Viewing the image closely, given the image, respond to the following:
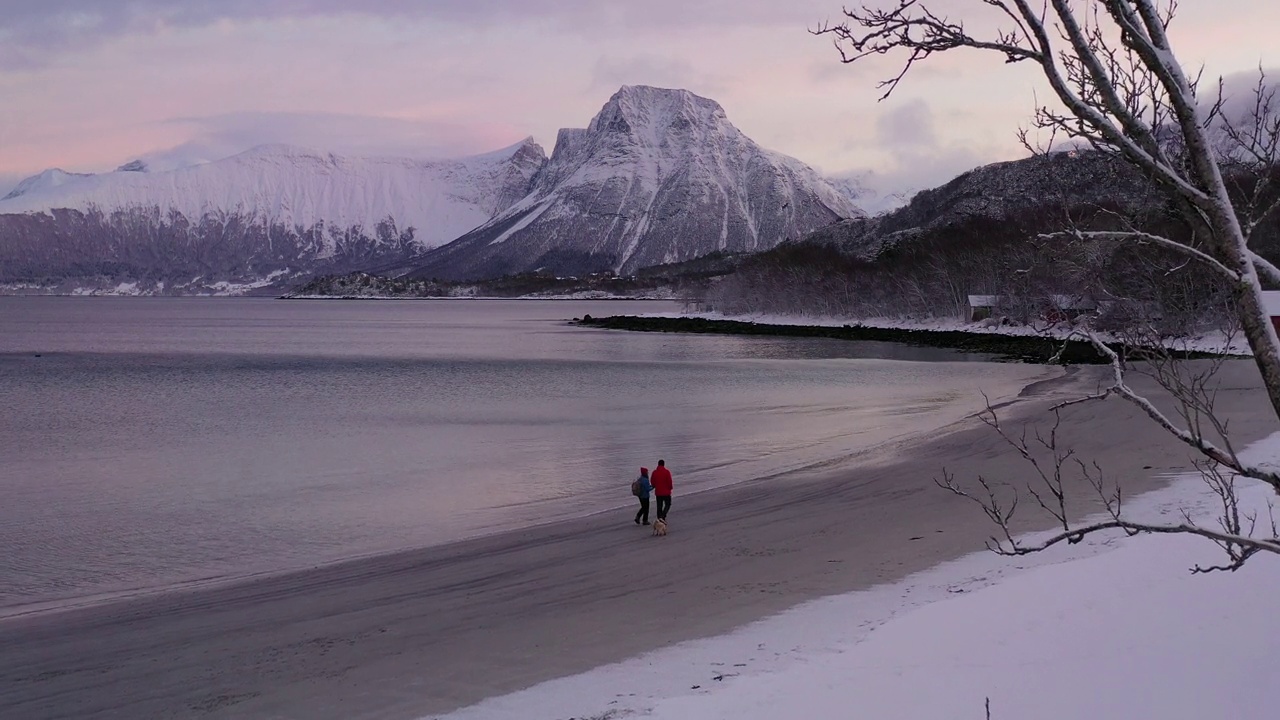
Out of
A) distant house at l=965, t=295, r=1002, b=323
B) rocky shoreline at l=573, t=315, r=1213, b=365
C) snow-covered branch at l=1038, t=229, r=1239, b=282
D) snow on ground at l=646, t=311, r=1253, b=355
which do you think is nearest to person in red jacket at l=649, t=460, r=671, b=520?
snow-covered branch at l=1038, t=229, r=1239, b=282

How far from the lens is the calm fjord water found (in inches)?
864

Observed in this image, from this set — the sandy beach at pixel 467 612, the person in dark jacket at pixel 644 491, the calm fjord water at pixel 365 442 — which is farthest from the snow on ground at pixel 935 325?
the person in dark jacket at pixel 644 491

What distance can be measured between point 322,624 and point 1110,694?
10598 millimetres

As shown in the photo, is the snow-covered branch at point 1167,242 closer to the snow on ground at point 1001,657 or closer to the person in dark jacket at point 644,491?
the snow on ground at point 1001,657

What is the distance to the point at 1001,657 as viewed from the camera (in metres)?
9.99

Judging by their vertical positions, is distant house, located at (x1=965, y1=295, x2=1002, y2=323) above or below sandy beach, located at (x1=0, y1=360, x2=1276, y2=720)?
above

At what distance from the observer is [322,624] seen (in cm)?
1457

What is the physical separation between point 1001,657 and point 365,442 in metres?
32.2

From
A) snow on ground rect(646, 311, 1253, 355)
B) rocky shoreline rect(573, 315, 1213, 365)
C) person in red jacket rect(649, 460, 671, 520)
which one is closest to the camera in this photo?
person in red jacket rect(649, 460, 671, 520)

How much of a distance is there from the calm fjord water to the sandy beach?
8.02 feet

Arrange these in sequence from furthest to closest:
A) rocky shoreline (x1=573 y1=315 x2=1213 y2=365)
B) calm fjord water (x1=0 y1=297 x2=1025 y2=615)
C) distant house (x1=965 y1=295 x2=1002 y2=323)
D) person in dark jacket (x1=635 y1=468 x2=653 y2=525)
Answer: distant house (x1=965 y1=295 x2=1002 y2=323), rocky shoreline (x1=573 y1=315 x2=1213 y2=365), calm fjord water (x1=0 y1=297 x2=1025 y2=615), person in dark jacket (x1=635 y1=468 x2=653 y2=525)

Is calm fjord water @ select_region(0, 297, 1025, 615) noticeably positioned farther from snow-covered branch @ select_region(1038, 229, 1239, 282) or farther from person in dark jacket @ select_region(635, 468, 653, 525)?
snow-covered branch @ select_region(1038, 229, 1239, 282)

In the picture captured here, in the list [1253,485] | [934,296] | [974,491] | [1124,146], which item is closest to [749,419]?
[974,491]

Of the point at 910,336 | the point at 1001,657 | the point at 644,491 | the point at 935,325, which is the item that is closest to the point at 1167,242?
the point at 1001,657
